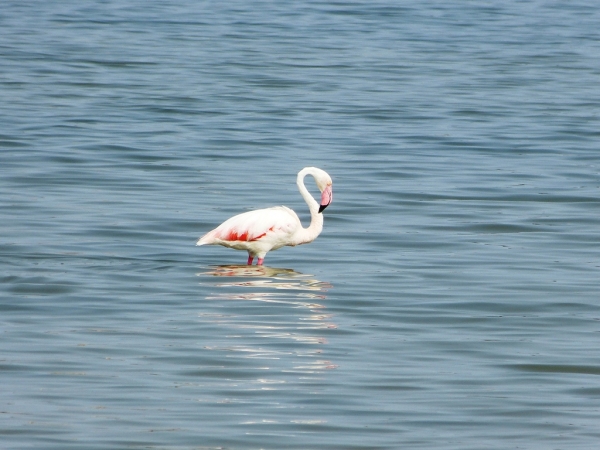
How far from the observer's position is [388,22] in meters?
32.9

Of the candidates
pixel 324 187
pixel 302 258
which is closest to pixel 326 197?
pixel 324 187

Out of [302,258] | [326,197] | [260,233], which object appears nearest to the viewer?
[260,233]

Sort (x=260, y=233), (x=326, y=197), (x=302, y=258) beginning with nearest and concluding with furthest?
(x=260, y=233) < (x=326, y=197) < (x=302, y=258)

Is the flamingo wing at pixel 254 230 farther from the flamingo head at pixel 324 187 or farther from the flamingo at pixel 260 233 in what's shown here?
the flamingo head at pixel 324 187

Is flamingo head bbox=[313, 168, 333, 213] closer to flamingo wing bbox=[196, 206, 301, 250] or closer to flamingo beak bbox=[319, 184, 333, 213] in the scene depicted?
flamingo beak bbox=[319, 184, 333, 213]

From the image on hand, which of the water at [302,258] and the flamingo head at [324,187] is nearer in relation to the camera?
the water at [302,258]

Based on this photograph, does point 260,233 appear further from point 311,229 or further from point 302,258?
point 302,258

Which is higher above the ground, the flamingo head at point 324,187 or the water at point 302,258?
the flamingo head at point 324,187

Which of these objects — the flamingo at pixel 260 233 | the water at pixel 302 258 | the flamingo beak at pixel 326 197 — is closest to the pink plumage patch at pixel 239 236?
the flamingo at pixel 260 233

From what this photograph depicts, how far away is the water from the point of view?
6957 mm

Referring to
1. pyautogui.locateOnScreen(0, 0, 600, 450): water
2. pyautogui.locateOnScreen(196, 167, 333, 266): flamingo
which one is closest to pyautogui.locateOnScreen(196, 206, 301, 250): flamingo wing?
pyautogui.locateOnScreen(196, 167, 333, 266): flamingo

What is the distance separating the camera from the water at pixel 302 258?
696 cm

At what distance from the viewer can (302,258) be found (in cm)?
1124

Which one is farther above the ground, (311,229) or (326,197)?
(326,197)
